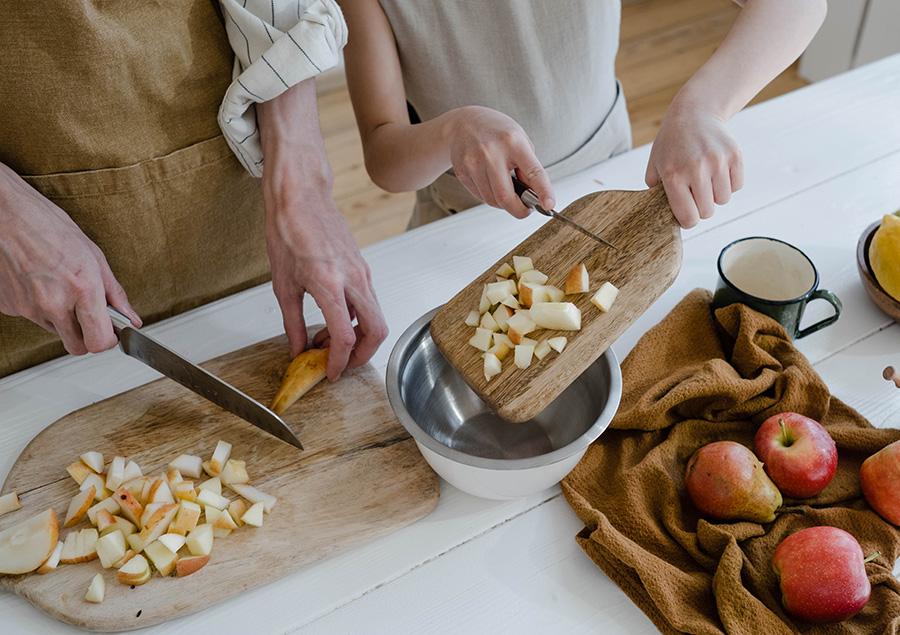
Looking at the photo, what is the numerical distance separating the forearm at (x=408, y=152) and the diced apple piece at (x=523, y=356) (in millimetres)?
342

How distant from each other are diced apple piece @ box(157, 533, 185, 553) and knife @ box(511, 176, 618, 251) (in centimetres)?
51

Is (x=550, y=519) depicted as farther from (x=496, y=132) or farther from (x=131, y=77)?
(x=131, y=77)

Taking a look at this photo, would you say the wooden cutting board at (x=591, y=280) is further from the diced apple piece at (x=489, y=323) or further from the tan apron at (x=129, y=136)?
the tan apron at (x=129, y=136)

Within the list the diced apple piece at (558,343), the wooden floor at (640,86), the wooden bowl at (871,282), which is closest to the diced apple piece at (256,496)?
the diced apple piece at (558,343)

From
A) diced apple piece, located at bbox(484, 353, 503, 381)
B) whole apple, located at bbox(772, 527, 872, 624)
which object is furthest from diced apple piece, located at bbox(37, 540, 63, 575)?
whole apple, located at bbox(772, 527, 872, 624)

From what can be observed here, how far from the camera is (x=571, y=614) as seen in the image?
84cm

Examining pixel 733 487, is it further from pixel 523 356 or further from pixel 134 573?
pixel 134 573

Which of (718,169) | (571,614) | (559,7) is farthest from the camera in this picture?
(559,7)

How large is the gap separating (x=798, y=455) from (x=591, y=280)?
28 cm

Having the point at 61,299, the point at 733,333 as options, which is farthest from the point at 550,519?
the point at 61,299

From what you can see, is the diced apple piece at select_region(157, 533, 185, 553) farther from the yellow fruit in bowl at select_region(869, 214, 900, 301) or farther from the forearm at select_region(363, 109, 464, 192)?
the yellow fruit in bowl at select_region(869, 214, 900, 301)

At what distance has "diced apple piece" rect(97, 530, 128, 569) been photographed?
853 mm

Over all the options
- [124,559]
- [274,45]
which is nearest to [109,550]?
[124,559]

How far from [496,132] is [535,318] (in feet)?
0.83
